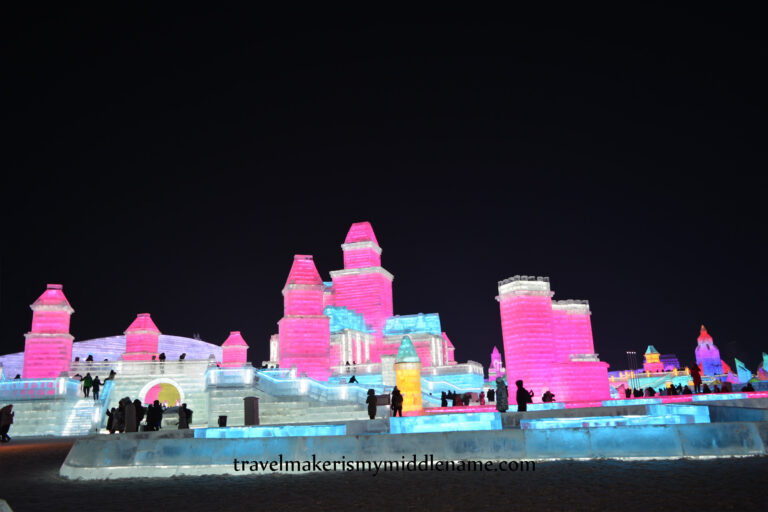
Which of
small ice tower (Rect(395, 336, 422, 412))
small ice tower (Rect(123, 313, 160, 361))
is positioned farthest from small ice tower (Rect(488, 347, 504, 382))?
small ice tower (Rect(395, 336, 422, 412))

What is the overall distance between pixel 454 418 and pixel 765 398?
16.0 meters

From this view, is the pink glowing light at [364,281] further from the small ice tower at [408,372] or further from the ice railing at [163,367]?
the small ice tower at [408,372]

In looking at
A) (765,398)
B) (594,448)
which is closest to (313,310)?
(765,398)

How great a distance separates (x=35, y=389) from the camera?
29844mm

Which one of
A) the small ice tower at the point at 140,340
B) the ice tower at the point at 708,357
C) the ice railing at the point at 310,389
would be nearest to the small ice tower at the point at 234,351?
the small ice tower at the point at 140,340

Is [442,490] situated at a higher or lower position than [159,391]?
lower

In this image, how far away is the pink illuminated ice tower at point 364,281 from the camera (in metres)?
58.0

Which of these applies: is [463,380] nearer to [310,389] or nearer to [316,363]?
[316,363]

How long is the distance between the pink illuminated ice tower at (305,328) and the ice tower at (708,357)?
8405 cm

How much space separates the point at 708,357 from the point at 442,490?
109m

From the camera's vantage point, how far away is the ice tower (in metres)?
100

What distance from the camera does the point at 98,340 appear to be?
7419cm

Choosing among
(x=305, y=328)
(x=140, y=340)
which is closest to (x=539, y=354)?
(x=305, y=328)

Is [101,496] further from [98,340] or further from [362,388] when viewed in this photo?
[98,340]
